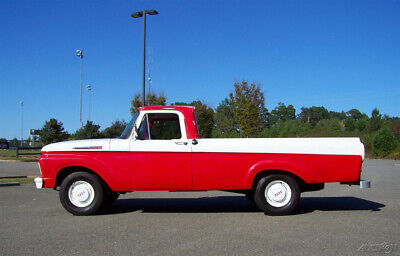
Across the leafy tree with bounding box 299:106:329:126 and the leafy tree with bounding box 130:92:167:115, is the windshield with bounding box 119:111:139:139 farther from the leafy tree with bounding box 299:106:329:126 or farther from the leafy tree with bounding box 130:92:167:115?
the leafy tree with bounding box 299:106:329:126

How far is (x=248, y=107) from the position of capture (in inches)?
1037

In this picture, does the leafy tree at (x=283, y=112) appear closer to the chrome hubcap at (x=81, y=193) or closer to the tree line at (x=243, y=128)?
the tree line at (x=243, y=128)

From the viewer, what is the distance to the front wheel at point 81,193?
6.68 metres

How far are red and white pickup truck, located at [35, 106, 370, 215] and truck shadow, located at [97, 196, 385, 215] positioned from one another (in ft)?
2.40

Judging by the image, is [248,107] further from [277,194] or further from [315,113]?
[315,113]

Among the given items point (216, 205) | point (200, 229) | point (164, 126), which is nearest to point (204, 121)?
point (216, 205)

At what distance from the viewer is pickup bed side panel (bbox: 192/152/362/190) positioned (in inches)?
258

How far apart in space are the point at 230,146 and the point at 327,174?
185 centimetres

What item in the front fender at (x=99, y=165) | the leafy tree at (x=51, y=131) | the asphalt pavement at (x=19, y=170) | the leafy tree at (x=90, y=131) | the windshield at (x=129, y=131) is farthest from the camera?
the leafy tree at (x=51, y=131)

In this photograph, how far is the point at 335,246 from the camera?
4.68 metres

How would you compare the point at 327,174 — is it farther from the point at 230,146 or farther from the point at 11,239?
the point at 11,239

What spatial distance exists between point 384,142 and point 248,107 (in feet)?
54.6

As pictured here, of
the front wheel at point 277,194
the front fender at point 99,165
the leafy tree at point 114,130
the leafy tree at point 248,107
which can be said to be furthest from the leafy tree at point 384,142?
the front fender at point 99,165

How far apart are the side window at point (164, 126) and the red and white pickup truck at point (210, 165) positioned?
0.86ft
